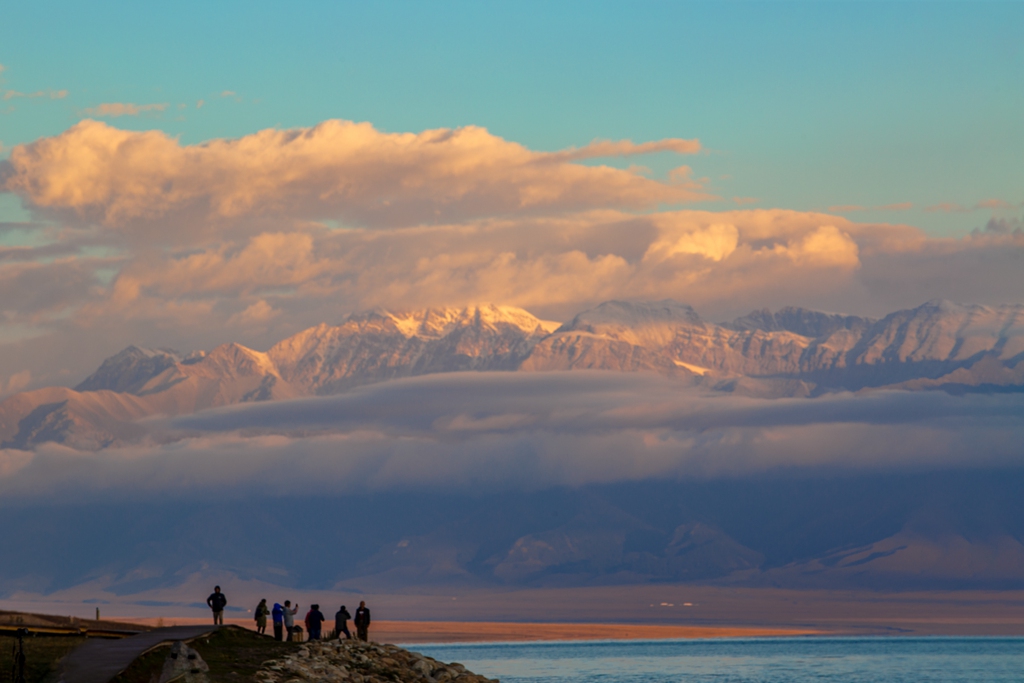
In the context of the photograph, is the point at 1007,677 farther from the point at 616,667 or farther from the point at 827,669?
the point at 616,667

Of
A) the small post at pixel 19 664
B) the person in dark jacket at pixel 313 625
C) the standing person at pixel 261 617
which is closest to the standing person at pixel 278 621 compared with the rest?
the standing person at pixel 261 617

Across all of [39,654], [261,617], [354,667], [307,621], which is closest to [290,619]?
[307,621]

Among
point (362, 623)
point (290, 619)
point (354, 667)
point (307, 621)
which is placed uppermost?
point (290, 619)

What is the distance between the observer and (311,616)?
271 ft

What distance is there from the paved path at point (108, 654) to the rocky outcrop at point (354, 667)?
5070 millimetres

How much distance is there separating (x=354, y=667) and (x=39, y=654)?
54.4 feet

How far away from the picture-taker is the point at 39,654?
216 ft

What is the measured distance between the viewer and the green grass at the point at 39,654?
6078cm

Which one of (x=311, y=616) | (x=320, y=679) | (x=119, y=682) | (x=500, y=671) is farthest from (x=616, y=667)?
(x=119, y=682)

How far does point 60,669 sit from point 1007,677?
12494 cm

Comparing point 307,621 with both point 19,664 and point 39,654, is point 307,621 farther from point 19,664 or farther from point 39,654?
point 19,664

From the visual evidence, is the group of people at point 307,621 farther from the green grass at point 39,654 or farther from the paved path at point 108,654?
the green grass at point 39,654

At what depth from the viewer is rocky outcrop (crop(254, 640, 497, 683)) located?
67875mm

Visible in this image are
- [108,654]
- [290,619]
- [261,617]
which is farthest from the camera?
[261,617]
